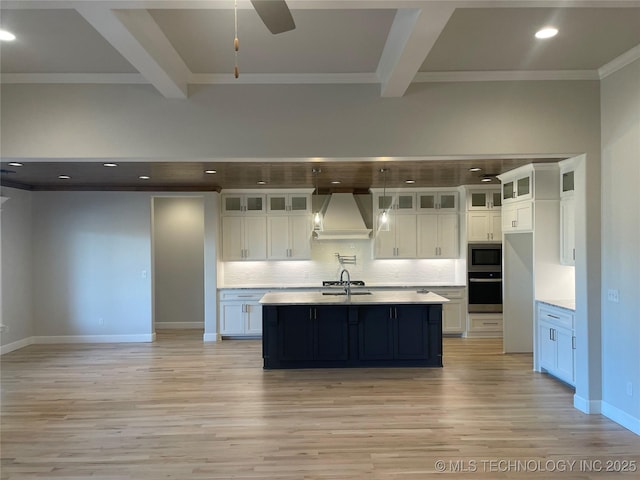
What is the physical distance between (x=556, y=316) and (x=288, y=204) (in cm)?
448

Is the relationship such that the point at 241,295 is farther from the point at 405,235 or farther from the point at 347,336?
the point at 405,235

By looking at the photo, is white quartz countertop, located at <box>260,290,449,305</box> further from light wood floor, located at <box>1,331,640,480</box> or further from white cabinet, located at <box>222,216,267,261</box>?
white cabinet, located at <box>222,216,267,261</box>

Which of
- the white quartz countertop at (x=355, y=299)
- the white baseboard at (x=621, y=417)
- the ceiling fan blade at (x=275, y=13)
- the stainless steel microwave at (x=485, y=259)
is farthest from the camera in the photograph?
the stainless steel microwave at (x=485, y=259)

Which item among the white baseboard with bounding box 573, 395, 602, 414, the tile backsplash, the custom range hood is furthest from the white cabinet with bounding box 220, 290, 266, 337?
the white baseboard with bounding box 573, 395, 602, 414

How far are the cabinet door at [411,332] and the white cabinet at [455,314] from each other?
1.88 meters

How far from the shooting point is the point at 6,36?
284 cm

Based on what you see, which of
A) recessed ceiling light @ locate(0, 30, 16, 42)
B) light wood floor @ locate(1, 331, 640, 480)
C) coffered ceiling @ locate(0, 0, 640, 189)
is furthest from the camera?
light wood floor @ locate(1, 331, 640, 480)

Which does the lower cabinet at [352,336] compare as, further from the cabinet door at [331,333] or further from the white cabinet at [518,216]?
the white cabinet at [518,216]

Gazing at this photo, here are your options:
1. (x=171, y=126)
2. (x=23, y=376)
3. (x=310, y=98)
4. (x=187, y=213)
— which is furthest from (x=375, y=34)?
(x=187, y=213)

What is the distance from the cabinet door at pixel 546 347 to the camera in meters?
4.73

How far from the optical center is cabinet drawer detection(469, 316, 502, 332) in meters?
6.95

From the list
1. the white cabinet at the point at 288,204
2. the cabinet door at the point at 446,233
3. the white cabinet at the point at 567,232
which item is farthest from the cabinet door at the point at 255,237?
the white cabinet at the point at 567,232

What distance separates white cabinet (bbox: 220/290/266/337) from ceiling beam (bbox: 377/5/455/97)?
4623 millimetres

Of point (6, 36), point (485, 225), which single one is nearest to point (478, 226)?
point (485, 225)
